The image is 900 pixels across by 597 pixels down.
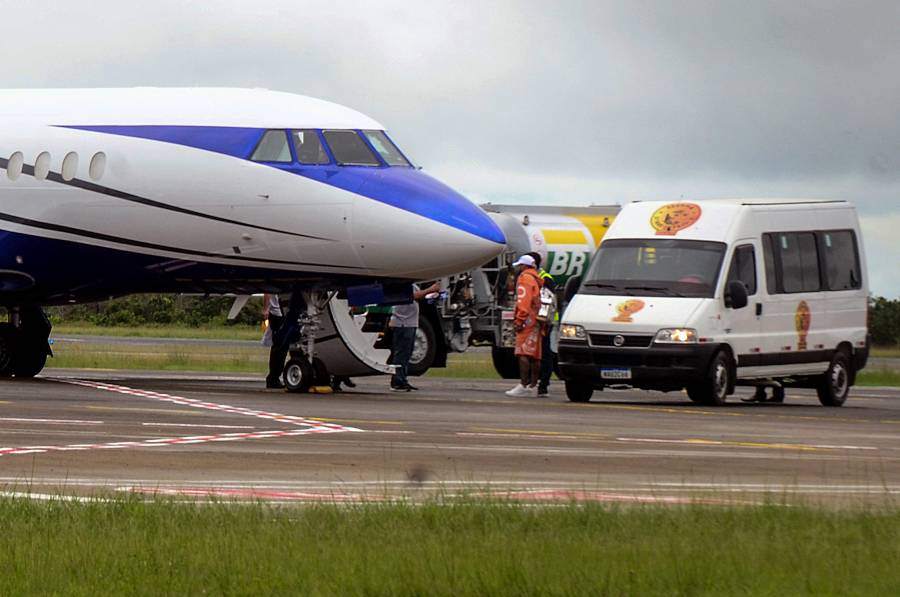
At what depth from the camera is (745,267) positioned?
25.3 m

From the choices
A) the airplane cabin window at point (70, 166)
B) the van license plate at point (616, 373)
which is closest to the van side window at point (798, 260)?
the van license plate at point (616, 373)

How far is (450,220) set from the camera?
23.5 meters

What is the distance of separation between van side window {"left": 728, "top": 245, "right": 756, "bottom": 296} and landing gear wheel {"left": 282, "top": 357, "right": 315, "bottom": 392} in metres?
5.94

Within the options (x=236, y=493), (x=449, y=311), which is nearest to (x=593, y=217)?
(x=449, y=311)

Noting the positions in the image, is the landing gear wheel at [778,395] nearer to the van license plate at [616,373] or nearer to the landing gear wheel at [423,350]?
the van license plate at [616,373]

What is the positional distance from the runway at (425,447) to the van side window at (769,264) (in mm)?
1784

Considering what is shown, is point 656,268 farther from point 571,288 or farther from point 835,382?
point 835,382

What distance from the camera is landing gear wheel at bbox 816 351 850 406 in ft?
87.9

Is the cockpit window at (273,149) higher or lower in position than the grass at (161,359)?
higher

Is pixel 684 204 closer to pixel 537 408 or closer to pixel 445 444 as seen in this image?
pixel 537 408

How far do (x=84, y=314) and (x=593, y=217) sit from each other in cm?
3706

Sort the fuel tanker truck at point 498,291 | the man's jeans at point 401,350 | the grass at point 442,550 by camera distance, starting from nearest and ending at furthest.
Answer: the grass at point 442,550, the man's jeans at point 401,350, the fuel tanker truck at point 498,291

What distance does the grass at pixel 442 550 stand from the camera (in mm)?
8062

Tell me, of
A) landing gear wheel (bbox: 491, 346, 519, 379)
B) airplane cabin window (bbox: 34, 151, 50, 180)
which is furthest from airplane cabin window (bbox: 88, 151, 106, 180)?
landing gear wheel (bbox: 491, 346, 519, 379)
